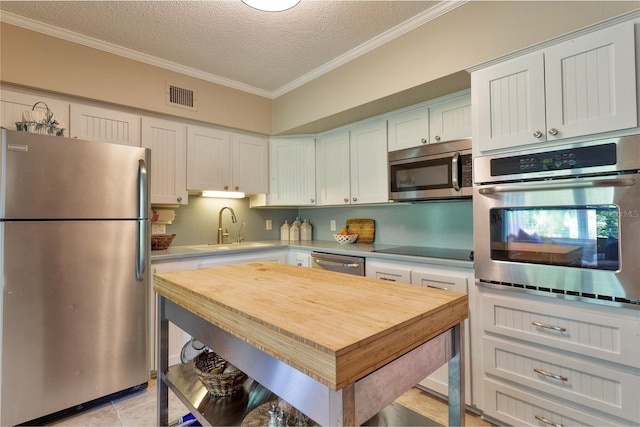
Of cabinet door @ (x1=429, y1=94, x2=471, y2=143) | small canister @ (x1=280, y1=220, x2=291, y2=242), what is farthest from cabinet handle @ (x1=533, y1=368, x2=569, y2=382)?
small canister @ (x1=280, y1=220, x2=291, y2=242)

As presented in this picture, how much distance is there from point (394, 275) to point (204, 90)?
236cm

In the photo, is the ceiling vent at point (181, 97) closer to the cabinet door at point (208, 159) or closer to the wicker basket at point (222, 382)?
the cabinet door at point (208, 159)

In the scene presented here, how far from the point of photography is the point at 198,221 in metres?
3.21

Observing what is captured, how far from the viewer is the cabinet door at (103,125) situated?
A: 7.57 feet

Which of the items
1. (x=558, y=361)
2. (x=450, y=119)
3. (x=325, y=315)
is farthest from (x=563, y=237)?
(x=325, y=315)

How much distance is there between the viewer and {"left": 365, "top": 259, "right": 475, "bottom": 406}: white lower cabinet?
6.20 ft

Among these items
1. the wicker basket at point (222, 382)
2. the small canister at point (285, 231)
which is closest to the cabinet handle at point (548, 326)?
the wicker basket at point (222, 382)

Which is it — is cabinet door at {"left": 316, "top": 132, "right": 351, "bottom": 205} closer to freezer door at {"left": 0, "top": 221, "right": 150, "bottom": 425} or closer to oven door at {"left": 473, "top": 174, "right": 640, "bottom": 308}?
oven door at {"left": 473, "top": 174, "right": 640, "bottom": 308}

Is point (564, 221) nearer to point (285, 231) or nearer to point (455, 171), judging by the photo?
point (455, 171)

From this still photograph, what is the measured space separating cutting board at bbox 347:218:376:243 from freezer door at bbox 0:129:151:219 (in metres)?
1.96

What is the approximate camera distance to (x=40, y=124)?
197 cm

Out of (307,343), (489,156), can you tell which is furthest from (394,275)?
(307,343)

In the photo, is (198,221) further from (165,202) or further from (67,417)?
(67,417)

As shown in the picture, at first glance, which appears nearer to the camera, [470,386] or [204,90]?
[470,386]
